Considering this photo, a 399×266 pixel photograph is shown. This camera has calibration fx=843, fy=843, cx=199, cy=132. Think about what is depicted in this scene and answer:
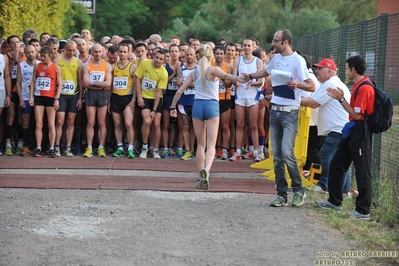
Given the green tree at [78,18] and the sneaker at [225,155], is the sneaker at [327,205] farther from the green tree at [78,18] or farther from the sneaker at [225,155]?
the green tree at [78,18]

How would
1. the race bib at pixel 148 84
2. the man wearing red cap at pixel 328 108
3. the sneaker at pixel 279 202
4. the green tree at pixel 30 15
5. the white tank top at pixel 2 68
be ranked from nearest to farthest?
1. the sneaker at pixel 279 202
2. the man wearing red cap at pixel 328 108
3. the white tank top at pixel 2 68
4. the race bib at pixel 148 84
5. the green tree at pixel 30 15

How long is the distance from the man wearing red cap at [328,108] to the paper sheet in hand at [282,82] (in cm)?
68

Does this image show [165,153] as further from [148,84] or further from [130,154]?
[148,84]

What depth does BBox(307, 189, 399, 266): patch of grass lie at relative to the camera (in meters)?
8.02

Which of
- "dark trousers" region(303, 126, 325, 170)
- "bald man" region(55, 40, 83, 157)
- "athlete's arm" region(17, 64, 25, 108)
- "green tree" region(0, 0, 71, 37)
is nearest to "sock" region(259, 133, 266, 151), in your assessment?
"dark trousers" region(303, 126, 325, 170)

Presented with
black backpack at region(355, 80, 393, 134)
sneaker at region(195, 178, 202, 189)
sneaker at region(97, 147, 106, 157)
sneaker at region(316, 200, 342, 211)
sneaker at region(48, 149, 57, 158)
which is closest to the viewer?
black backpack at region(355, 80, 393, 134)

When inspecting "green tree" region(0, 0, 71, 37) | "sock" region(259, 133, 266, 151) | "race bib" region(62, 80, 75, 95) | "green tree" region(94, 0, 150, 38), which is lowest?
"sock" region(259, 133, 266, 151)

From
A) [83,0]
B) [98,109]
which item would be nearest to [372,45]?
[98,109]

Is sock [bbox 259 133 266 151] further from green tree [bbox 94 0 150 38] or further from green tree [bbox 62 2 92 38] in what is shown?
green tree [bbox 94 0 150 38]

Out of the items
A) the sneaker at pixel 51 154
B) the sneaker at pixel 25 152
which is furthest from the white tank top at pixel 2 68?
the sneaker at pixel 51 154

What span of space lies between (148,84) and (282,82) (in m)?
5.81

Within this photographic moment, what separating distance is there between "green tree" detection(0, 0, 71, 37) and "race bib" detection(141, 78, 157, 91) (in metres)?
5.55

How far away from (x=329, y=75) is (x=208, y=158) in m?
2.20

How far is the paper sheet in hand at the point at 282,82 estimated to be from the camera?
35.5 ft
